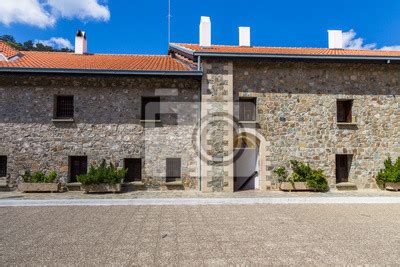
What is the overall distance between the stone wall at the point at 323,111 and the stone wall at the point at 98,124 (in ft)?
9.25

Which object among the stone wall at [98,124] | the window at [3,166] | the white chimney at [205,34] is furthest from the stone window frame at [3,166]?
the white chimney at [205,34]

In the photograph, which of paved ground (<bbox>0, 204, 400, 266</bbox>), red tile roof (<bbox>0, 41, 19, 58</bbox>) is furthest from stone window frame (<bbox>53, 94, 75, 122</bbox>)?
paved ground (<bbox>0, 204, 400, 266</bbox>)

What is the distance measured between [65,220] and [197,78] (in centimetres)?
725

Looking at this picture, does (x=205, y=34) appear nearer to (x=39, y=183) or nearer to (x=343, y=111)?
(x=343, y=111)

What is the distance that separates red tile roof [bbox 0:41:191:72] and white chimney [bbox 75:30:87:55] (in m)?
0.69

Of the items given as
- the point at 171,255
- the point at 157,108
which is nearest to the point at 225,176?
the point at 157,108

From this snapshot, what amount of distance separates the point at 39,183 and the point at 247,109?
29.0ft

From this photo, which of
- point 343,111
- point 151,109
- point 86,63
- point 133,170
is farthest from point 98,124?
point 343,111

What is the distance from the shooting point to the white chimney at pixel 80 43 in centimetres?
1516

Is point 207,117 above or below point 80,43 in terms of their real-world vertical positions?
below

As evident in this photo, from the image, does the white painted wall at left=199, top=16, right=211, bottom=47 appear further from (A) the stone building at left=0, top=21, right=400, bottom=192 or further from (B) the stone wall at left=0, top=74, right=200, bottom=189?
Answer: (B) the stone wall at left=0, top=74, right=200, bottom=189

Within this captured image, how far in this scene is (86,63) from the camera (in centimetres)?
1245

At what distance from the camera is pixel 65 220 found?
22.6ft

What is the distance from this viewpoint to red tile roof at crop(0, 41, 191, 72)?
37.2ft
